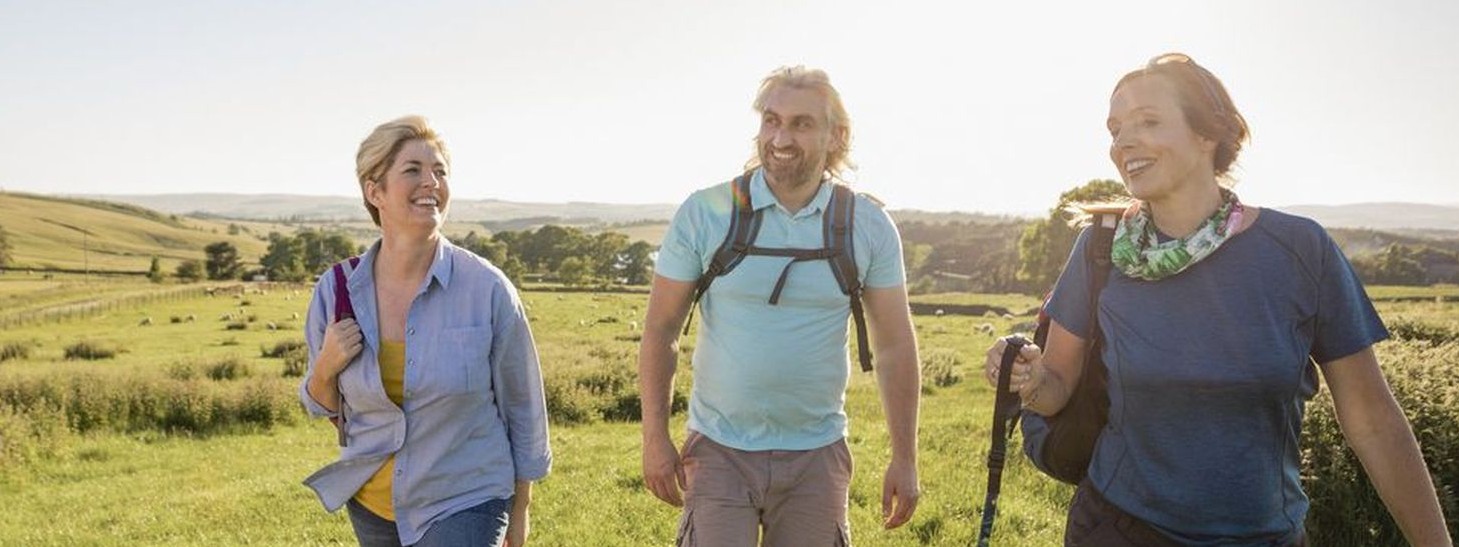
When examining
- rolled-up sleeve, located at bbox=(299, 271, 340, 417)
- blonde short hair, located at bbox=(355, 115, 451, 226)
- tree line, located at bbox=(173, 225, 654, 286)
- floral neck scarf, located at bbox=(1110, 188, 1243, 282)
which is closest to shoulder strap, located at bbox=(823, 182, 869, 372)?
floral neck scarf, located at bbox=(1110, 188, 1243, 282)

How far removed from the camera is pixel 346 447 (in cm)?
407

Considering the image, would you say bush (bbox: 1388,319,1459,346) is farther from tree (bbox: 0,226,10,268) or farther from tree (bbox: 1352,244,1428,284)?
tree (bbox: 0,226,10,268)

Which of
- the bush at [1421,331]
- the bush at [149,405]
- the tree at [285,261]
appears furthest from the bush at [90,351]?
the tree at [285,261]

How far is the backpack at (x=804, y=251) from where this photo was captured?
12.7 feet

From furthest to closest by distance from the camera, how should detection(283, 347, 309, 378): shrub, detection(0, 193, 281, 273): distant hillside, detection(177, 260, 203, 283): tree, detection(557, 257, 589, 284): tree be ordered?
detection(0, 193, 281, 273): distant hillside → detection(177, 260, 203, 283): tree → detection(557, 257, 589, 284): tree → detection(283, 347, 309, 378): shrub

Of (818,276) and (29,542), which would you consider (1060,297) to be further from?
(29,542)

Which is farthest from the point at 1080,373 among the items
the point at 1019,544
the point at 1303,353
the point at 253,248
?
the point at 253,248

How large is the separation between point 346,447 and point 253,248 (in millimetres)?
198778

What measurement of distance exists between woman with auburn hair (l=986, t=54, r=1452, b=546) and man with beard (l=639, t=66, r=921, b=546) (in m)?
1.00

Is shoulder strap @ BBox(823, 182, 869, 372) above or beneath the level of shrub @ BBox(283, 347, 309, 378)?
above

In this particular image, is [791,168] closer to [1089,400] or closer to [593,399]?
[1089,400]

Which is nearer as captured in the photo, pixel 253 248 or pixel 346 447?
pixel 346 447

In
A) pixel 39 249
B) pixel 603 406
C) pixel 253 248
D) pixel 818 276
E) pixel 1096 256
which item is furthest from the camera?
pixel 253 248

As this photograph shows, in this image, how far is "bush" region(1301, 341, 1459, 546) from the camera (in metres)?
6.64
